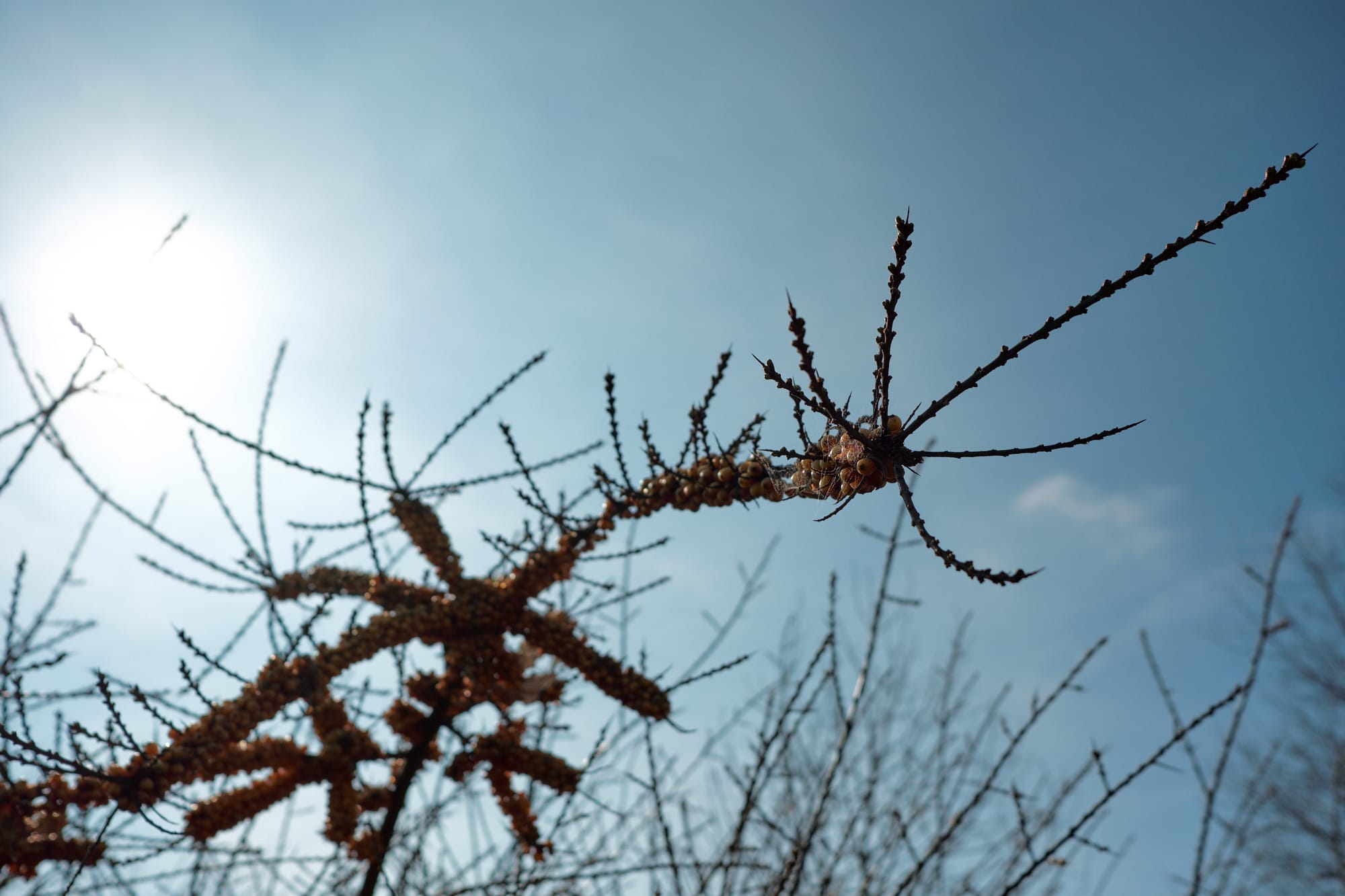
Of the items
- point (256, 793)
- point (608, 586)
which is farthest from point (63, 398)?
point (608, 586)

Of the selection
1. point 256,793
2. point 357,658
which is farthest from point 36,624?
A: point 357,658

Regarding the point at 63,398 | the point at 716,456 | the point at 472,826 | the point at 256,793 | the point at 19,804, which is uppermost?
the point at 716,456

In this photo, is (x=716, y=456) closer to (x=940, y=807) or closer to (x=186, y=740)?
(x=186, y=740)

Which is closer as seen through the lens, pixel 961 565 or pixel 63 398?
pixel 961 565

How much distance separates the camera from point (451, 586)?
108 inches

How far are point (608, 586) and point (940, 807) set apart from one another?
219 cm

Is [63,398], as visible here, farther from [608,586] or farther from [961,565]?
[961,565]

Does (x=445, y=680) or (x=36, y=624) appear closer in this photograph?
(x=445, y=680)

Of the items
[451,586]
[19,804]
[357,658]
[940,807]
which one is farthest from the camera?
[940,807]

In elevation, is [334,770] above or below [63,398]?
below

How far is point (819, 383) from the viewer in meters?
1.14

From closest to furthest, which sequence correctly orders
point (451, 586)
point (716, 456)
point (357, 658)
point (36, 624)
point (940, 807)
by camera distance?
1. point (716, 456)
2. point (357, 658)
3. point (451, 586)
4. point (36, 624)
5. point (940, 807)

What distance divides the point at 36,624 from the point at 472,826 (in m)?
2.23

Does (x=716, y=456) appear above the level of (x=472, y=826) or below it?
above
